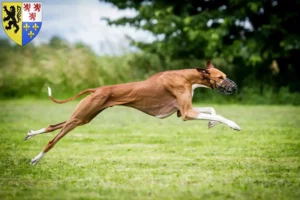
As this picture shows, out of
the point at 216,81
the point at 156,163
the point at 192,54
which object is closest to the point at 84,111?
the point at 156,163

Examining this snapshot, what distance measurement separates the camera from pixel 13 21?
464 inches

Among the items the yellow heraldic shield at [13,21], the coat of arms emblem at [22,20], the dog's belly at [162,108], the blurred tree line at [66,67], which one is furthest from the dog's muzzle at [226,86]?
the blurred tree line at [66,67]

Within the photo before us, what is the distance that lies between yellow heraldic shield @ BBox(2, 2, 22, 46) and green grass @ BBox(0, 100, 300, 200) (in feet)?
7.40

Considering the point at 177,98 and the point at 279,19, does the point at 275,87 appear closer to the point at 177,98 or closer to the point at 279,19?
the point at 279,19

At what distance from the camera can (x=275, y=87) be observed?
936 inches

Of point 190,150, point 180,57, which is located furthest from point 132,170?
point 180,57

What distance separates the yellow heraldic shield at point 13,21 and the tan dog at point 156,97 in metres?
3.74

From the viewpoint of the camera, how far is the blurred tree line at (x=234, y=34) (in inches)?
899

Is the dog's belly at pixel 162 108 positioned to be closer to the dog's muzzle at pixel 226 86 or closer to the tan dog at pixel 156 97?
the tan dog at pixel 156 97

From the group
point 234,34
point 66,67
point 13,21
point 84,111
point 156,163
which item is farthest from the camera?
point 66,67

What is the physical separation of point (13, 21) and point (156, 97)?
4675mm

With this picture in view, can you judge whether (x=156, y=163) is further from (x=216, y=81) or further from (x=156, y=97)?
(x=216, y=81)

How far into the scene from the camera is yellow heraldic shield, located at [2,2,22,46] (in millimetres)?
11750

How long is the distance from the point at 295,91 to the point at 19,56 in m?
12.3
